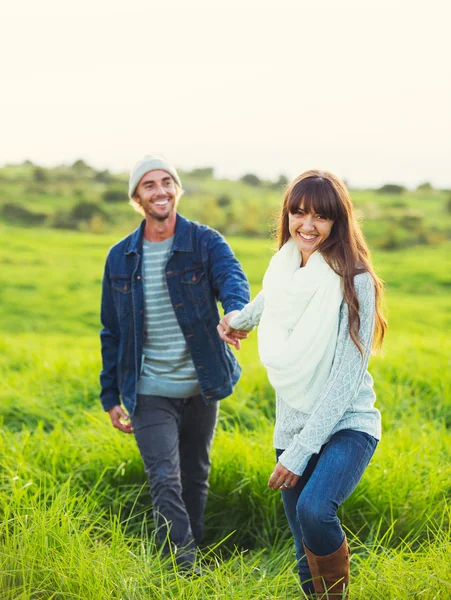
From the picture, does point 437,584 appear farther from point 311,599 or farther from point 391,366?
point 391,366

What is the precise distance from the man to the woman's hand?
44.6 inches

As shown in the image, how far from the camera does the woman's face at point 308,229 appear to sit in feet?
10.8

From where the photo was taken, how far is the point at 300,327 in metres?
3.25

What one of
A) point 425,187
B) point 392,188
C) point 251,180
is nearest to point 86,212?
point 251,180

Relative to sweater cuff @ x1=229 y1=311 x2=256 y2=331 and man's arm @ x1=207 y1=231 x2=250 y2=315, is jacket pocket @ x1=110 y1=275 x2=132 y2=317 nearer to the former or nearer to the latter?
man's arm @ x1=207 y1=231 x2=250 y2=315

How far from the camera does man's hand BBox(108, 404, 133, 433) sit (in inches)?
182

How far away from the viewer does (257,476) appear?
4.75 meters

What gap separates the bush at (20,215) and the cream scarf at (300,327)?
70.6 feet

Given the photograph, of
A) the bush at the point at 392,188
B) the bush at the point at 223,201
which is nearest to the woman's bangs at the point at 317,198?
the bush at the point at 223,201

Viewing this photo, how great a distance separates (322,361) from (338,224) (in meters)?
0.61

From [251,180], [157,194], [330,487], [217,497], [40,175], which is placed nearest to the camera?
[330,487]

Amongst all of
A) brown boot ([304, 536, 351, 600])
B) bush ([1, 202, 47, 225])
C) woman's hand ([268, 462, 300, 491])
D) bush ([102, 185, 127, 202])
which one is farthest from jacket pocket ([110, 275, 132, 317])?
bush ([102, 185, 127, 202])

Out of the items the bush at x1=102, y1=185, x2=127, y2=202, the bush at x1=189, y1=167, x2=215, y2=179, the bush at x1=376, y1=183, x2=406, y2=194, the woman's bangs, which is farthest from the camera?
the bush at x1=189, y1=167, x2=215, y2=179

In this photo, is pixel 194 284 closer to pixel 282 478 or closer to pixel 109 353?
pixel 109 353
